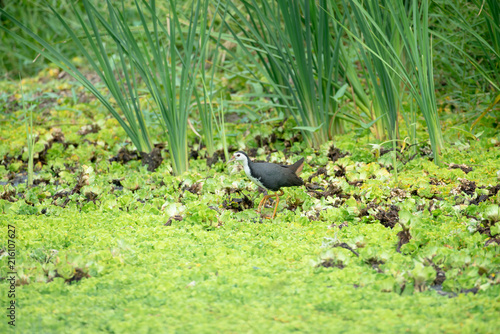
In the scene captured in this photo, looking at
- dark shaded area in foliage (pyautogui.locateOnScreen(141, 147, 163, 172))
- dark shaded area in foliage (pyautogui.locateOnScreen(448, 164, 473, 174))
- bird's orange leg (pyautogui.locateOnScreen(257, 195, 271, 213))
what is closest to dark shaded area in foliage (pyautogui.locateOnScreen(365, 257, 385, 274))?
bird's orange leg (pyautogui.locateOnScreen(257, 195, 271, 213))

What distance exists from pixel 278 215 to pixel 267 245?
1.76 ft

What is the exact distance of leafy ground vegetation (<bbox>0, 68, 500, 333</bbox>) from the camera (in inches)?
87.6

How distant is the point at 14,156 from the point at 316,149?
3109 mm

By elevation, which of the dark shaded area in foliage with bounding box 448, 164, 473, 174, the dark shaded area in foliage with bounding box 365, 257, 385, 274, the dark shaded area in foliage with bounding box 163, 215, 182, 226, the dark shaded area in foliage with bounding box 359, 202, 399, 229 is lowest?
the dark shaded area in foliage with bounding box 448, 164, 473, 174

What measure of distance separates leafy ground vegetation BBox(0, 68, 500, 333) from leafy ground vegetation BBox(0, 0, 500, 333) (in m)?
0.01

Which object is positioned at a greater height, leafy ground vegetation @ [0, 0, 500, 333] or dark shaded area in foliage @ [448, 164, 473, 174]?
leafy ground vegetation @ [0, 0, 500, 333]

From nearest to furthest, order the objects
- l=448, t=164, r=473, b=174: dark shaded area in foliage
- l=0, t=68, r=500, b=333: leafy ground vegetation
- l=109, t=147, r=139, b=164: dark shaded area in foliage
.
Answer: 1. l=0, t=68, r=500, b=333: leafy ground vegetation
2. l=448, t=164, r=473, b=174: dark shaded area in foliage
3. l=109, t=147, r=139, b=164: dark shaded area in foliage

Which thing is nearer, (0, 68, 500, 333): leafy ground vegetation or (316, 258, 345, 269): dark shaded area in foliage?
(0, 68, 500, 333): leafy ground vegetation

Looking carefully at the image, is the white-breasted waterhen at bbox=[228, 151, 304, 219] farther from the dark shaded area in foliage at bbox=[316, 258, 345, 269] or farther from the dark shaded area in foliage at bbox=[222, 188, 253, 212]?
the dark shaded area in foliage at bbox=[316, 258, 345, 269]

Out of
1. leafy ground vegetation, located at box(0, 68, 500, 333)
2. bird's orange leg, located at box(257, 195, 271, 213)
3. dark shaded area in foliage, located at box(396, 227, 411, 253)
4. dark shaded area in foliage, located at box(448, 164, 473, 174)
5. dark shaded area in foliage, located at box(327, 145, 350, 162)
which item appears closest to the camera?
leafy ground vegetation, located at box(0, 68, 500, 333)

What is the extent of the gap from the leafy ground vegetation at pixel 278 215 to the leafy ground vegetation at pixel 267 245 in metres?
0.01

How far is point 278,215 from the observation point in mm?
3512

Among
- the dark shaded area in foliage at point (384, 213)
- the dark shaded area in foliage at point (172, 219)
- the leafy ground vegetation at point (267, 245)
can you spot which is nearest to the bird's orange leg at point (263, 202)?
the leafy ground vegetation at point (267, 245)

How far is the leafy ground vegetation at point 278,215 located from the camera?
2.27 m
